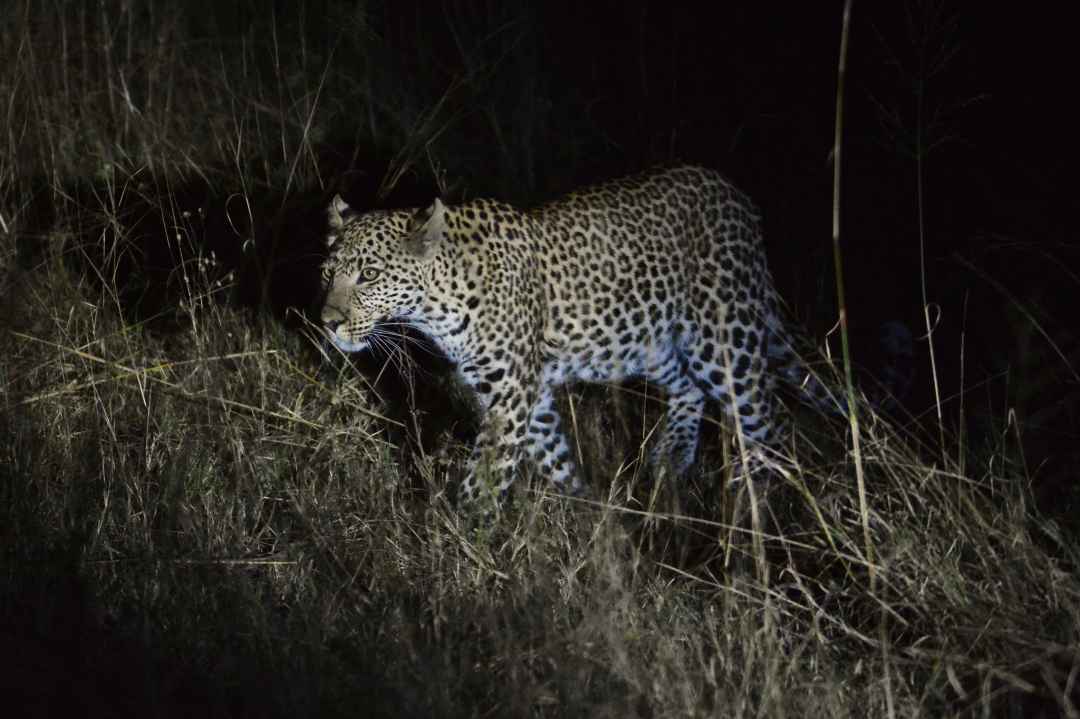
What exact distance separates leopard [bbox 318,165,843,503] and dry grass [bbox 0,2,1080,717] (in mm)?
252

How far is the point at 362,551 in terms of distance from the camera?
18.0 ft

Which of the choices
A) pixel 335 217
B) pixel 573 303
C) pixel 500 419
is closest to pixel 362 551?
pixel 500 419

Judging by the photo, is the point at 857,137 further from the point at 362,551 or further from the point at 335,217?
the point at 362,551

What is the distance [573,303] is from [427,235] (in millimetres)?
931

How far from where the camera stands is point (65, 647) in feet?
14.8

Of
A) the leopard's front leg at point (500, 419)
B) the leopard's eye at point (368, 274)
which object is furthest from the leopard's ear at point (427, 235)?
the leopard's front leg at point (500, 419)

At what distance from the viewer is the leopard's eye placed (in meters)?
6.02

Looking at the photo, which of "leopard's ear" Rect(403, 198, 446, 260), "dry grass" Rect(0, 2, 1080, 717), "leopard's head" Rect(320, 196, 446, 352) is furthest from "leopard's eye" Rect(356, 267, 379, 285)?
"dry grass" Rect(0, 2, 1080, 717)

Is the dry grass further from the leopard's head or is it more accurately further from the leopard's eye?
the leopard's eye

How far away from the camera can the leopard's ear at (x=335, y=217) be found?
625cm

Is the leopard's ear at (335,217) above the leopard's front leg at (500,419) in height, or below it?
above

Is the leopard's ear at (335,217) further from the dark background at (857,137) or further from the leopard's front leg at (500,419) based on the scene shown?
the dark background at (857,137)

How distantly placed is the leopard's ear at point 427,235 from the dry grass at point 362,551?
36.0 inches

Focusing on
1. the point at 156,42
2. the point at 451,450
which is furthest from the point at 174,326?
the point at 156,42
